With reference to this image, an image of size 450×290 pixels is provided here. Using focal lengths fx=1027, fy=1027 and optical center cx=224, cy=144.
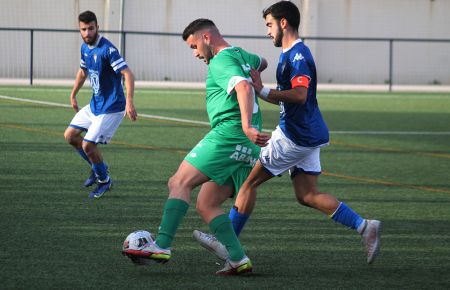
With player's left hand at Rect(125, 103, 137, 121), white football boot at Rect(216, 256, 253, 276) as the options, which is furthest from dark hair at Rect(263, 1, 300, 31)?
player's left hand at Rect(125, 103, 137, 121)

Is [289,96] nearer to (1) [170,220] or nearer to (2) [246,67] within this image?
(2) [246,67]

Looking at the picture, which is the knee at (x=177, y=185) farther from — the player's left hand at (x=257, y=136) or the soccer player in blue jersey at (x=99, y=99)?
the soccer player in blue jersey at (x=99, y=99)

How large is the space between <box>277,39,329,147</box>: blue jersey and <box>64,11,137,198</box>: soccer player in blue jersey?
132 inches

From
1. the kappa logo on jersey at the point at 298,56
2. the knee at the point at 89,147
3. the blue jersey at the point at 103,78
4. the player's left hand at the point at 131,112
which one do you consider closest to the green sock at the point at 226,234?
the kappa logo on jersey at the point at 298,56

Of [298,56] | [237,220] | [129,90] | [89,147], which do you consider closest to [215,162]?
[237,220]

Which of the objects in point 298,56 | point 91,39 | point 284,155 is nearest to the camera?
point 298,56

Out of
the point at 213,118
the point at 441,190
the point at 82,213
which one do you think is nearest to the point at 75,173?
the point at 82,213

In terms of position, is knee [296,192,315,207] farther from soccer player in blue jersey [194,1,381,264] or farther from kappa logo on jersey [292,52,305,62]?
kappa logo on jersey [292,52,305,62]

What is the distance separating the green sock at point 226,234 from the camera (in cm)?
675

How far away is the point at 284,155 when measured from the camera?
7359mm

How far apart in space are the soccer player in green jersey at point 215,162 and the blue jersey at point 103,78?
13.1ft

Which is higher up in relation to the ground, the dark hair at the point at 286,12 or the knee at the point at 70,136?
the dark hair at the point at 286,12

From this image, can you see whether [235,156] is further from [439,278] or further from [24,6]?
[24,6]

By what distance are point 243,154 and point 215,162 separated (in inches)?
8.7
